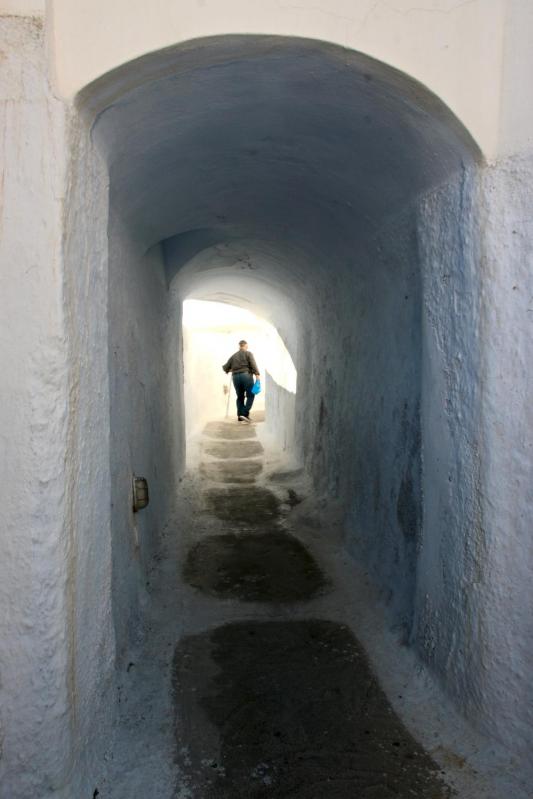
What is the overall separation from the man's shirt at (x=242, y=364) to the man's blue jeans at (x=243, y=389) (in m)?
0.13

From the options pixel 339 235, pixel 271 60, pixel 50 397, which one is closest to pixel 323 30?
pixel 271 60

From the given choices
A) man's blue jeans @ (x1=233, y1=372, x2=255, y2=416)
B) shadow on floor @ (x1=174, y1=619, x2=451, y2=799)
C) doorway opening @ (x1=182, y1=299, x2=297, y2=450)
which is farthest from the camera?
man's blue jeans @ (x1=233, y1=372, x2=255, y2=416)

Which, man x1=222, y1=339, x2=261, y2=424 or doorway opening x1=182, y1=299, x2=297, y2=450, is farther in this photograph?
man x1=222, y1=339, x2=261, y2=424

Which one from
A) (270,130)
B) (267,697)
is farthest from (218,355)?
(267,697)

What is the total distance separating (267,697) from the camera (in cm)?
295

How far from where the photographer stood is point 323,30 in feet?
7.12

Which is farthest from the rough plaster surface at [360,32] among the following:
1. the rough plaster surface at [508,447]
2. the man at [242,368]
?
the man at [242,368]

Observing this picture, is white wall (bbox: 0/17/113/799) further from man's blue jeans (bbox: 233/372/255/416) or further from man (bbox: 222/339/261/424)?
man's blue jeans (bbox: 233/372/255/416)

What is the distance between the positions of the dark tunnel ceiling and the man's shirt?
8.68 metres

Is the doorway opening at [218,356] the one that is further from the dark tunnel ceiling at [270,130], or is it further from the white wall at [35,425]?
the white wall at [35,425]

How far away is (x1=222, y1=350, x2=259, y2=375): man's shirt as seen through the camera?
12.7m

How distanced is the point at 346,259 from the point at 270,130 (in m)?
1.73

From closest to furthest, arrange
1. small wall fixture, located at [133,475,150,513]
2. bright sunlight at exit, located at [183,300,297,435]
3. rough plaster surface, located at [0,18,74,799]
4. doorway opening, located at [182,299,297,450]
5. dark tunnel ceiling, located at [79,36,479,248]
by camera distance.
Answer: rough plaster surface, located at [0,18,74,799] → dark tunnel ceiling, located at [79,36,479,248] → small wall fixture, located at [133,475,150,513] → doorway opening, located at [182,299,297,450] → bright sunlight at exit, located at [183,300,297,435]

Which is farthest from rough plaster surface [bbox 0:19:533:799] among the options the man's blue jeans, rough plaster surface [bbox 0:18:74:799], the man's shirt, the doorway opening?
the man's blue jeans
